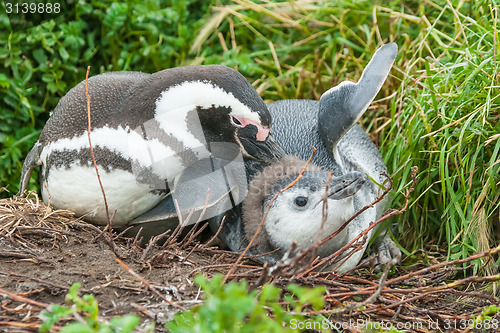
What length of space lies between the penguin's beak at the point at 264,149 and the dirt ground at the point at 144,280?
50cm

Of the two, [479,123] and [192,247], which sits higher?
[479,123]

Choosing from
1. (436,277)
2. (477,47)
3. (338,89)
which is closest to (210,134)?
(338,89)

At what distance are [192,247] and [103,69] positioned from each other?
1.97m

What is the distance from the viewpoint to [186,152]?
289 centimetres

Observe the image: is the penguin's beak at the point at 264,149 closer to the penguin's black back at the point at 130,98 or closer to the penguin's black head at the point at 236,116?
the penguin's black head at the point at 236,116

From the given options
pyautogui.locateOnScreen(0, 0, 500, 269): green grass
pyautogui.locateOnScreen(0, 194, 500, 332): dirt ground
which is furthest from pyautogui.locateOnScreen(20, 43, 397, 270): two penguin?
pyautogui.locateOnScreen(0, 0, 500, 269): green grass

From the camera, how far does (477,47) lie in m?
3.37

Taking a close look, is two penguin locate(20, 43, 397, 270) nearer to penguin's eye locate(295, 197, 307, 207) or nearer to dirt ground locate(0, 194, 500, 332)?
penguin's eye locate(295, 197, 307, 207)

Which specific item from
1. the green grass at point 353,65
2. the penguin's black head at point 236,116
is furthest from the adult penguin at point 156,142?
the green grass at point 353,65

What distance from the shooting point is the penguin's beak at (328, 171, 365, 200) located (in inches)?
106

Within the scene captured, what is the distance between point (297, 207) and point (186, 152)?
59 centimetres

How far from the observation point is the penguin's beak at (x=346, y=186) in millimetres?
2697

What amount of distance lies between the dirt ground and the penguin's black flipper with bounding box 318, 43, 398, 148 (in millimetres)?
822

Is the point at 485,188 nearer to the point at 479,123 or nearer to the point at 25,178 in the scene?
the point at 479,123
